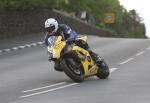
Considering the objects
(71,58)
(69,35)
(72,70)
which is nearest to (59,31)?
(69,35)

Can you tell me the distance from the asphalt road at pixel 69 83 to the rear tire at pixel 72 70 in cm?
17

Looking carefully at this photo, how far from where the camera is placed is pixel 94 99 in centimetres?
1312

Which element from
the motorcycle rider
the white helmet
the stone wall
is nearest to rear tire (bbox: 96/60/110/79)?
the motorcycle rider

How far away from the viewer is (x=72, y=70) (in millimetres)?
16406

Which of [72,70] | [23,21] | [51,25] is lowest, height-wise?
[72,70]

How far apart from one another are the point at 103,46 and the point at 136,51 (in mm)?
3715

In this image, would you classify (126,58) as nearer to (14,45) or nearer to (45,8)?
(14,45)

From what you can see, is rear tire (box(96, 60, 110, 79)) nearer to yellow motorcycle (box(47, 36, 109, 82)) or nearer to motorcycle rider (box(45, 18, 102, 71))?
yellow motorcycle (box(47, 36, 109, 82))

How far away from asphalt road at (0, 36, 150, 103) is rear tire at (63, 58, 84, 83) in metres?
0.17

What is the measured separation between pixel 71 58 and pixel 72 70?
33cm

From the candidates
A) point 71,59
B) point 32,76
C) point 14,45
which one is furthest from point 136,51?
point 71,59

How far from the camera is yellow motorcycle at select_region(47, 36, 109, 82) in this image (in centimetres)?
1639

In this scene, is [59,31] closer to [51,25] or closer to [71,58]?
[51,25]

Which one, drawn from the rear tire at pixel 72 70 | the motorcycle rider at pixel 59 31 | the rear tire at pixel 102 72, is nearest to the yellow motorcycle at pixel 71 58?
the rear tire at pixel 72 70
